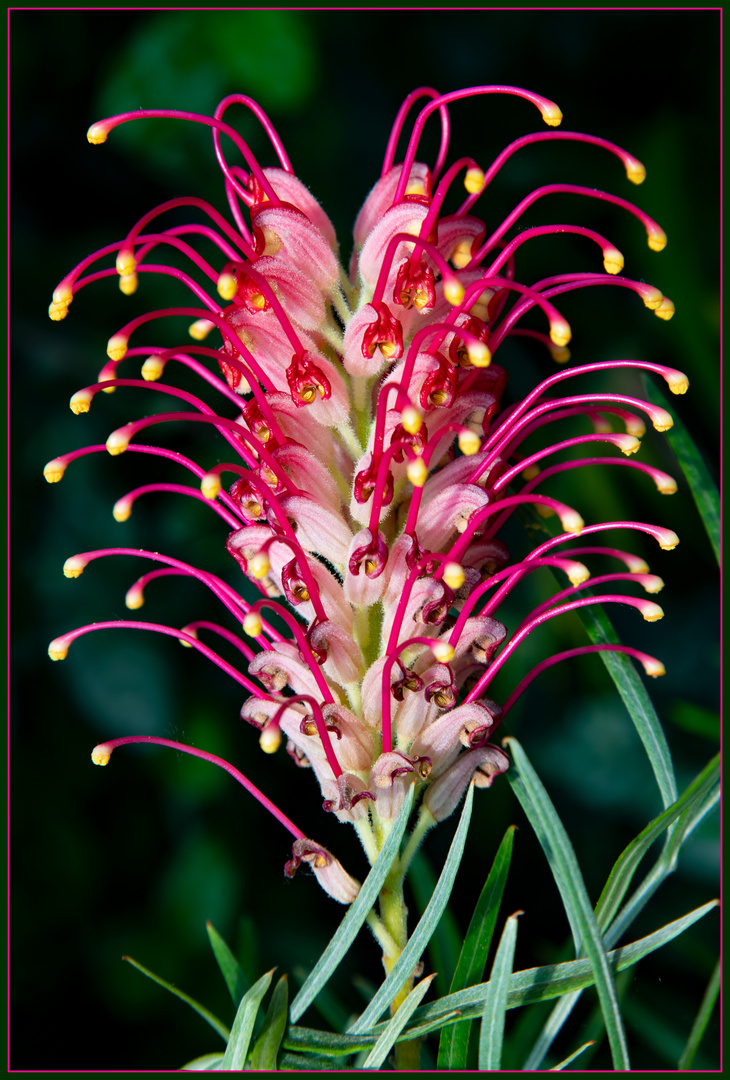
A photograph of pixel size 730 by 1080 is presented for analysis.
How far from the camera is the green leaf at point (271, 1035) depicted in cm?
46

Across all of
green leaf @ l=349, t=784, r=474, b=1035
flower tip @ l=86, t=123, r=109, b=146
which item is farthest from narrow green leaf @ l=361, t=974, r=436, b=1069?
flower tip @ l=86, t=123, r=109, b=146

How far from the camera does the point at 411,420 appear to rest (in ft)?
1.51

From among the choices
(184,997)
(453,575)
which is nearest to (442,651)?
(453,575)

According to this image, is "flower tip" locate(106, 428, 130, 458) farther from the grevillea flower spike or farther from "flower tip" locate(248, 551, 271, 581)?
"flower tip" locate(248, 551, 271, 581)

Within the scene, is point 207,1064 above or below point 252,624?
below

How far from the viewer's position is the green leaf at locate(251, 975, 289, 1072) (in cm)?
46

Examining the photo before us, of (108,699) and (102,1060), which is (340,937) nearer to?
(108,699)

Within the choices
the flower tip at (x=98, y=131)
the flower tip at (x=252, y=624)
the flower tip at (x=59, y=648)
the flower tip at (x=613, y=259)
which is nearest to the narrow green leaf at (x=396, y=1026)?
the flower tip at (x=252, y=624)

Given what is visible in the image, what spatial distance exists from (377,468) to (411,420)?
0.05 meters

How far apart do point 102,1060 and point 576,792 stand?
67 cm

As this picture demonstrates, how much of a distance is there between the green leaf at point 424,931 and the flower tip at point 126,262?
359mm

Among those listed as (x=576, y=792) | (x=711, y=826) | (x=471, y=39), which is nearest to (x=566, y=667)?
(x=576, y=792)

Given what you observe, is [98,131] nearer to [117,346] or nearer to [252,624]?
[117,346]

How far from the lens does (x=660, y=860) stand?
1.70 feet
